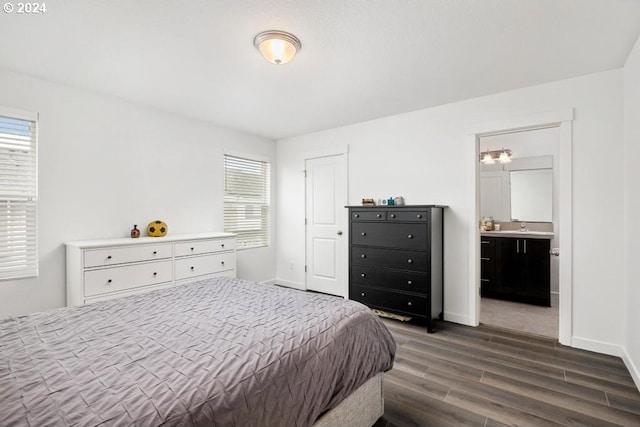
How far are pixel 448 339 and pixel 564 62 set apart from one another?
2.71 m

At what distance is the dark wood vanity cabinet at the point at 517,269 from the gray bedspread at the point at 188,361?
3361mm

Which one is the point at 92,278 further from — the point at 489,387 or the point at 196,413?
the point at 489,387

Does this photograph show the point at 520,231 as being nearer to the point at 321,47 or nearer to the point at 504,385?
the point at 504,385

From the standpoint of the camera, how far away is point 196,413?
0.94 metres

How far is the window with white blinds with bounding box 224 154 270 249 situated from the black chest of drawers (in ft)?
6.07

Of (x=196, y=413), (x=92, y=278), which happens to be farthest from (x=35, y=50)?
(x=196, y=413)

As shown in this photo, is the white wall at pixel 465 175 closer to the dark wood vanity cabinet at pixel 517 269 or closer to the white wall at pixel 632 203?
the white wall at pixel 632 203

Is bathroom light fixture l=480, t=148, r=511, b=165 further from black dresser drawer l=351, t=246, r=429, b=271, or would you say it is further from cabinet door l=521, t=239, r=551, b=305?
black dresser drawer l=351, t=246, r=429, b=271

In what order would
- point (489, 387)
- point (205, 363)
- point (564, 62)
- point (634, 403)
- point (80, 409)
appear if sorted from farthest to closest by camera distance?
1. point (564, 62)
2. point (489, 387)
3. point (634, 403)
4. point (205, 363)
5. point (80, 409)

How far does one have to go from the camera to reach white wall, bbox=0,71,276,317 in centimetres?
286

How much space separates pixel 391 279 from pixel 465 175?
1.46 m

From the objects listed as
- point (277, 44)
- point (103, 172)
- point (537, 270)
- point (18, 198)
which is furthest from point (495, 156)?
point (18, 198)

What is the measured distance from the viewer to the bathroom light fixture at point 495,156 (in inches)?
196

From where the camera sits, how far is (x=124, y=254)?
299 cm
